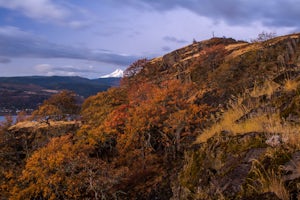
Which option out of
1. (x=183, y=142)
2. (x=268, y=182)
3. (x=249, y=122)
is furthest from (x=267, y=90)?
(x=183, y=142)

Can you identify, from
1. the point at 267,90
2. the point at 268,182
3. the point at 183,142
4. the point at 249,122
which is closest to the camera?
the point at 268,182

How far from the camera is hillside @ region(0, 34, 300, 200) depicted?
5.68 meters

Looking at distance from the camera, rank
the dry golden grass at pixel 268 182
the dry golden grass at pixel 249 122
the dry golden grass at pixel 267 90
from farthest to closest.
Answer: the dry golden grass at pixel 267 90
the dry golden grass at pixel 249 122
the dry golden grass at pixel 268 182

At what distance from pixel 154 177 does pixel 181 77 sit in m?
37.2

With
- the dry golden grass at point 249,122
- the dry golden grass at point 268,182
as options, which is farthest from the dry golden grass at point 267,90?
the dry golden grass at point 268,182

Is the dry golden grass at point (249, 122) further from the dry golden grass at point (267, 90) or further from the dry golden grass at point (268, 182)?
the dry golden grass at point (268, 182)

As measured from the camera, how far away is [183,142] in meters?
32.8

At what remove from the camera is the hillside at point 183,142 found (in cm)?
568

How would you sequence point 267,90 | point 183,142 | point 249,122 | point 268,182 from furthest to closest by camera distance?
point 183,142, point 267,90, point 249,122, point 268,182

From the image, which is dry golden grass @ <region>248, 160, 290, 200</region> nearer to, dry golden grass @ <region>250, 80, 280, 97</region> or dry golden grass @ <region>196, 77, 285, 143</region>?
dry golden grass @ <region>196, 77, 285, 143</region>

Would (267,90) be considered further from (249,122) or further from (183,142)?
(183,142)

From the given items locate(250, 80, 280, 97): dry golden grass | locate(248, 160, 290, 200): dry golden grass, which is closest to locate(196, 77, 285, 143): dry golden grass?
locate(250, 80, 280, 97): dry golden grass

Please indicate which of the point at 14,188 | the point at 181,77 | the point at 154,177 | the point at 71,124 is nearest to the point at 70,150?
the point at 14,188

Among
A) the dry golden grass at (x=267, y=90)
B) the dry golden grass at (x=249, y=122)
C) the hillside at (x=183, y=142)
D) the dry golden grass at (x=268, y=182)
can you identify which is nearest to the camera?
the dry golden grass at (x=268, y=182)
